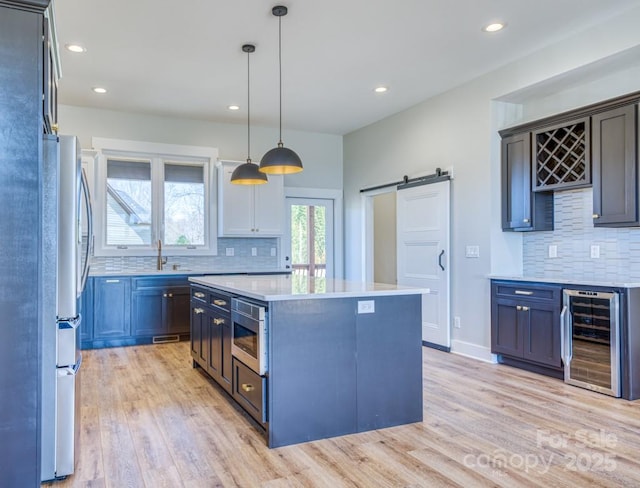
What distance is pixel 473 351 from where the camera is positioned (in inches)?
196

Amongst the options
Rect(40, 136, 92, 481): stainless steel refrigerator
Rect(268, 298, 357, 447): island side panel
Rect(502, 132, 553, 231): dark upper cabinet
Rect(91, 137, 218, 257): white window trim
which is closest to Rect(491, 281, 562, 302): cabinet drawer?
Rect(502, 132, 553, 231): dark upper cabinet

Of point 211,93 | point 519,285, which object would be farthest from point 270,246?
point 519,285

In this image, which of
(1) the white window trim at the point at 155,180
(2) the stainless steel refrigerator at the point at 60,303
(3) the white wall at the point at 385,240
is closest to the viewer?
(2) the stainless steel refrigerator at the point at 60,303

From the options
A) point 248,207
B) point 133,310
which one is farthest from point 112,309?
point 248,207

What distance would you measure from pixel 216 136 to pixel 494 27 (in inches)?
161

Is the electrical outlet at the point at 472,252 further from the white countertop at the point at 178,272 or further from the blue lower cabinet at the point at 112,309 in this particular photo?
the blue lower cabinet at the point at 112,309

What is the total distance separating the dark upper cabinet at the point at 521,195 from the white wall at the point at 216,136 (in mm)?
3314

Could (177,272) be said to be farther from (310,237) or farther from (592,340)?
(592,340)

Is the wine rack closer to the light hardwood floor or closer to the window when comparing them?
the light hardwood floor

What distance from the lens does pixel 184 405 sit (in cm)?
349

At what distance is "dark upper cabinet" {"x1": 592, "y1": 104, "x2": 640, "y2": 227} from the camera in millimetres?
3688

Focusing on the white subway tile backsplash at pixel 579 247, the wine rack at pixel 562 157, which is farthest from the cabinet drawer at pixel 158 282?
the wine rack at pixel 562 157

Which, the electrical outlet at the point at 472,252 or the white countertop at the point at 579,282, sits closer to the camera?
the white countertop at the point at 579,282

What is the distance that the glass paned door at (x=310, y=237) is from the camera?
7.33m
